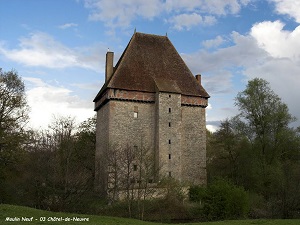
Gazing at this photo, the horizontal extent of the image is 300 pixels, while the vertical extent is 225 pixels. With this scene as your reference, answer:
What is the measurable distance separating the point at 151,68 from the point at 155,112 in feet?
14.9

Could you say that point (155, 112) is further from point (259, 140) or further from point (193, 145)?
point (259, 140)

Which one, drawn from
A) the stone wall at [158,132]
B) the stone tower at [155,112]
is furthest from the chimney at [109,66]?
the stone wall at [158,132]

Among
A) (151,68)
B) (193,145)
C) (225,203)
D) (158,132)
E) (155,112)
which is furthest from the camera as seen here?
(151,68)

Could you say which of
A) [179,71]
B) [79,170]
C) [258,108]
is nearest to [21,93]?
[79,170]

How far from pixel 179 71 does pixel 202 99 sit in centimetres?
361

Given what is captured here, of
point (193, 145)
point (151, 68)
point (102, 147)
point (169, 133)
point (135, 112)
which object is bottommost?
point (102, 147)

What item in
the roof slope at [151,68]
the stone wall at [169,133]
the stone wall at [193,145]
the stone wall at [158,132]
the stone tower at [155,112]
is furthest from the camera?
the stone wall at [193,145]

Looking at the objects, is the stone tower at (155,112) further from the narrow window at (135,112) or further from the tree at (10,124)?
the tree at (10,124)

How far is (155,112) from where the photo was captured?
34406mm

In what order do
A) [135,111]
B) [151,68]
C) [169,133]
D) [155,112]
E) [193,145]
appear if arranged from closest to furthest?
[169,133]
[135,111]
[155,112]
[193,145]
[151,68]

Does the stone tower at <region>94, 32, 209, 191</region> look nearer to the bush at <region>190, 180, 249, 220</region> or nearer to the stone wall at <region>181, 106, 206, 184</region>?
the stone wall at <region>181, 106, 206, 184</region>

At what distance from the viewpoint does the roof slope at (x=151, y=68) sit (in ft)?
113

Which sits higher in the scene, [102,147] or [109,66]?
[109,66]

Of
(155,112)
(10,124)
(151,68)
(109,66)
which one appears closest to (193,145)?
(155,112)
